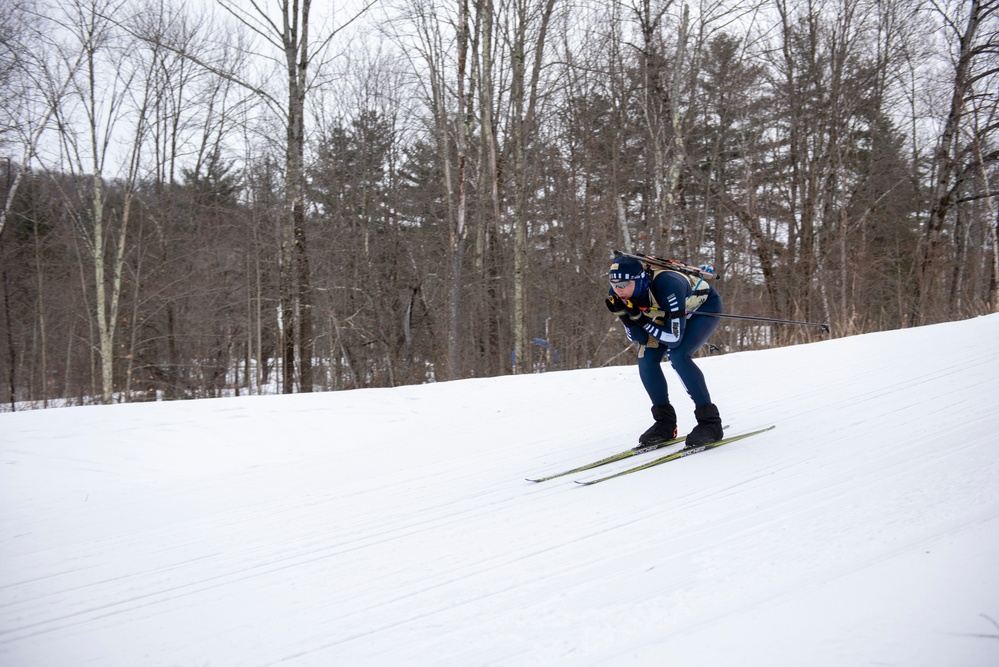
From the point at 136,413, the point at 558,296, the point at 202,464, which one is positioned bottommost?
the point at 202,464

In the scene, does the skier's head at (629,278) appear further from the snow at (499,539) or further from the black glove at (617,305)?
the snow at (499,539)

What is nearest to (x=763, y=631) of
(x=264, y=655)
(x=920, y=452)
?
(x=264, y=655)

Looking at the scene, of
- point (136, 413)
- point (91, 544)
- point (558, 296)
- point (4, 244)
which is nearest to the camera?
point (91, 544)

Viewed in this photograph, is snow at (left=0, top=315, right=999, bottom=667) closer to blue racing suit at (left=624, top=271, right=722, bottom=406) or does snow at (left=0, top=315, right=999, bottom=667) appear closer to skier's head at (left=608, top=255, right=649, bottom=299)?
blue racing suit at (left=624, top=271, right=722, bottom=406)

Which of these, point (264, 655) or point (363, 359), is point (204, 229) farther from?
point (264, 655)

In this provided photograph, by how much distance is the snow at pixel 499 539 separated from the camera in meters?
2.13

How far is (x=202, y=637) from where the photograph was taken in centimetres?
234

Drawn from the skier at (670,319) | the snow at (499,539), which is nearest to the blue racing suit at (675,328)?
the skier at (670,319)

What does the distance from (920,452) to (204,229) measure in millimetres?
22555

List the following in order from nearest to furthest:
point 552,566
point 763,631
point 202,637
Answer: point 763,631 → point 202,637 → point 552,566

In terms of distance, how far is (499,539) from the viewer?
3111mm

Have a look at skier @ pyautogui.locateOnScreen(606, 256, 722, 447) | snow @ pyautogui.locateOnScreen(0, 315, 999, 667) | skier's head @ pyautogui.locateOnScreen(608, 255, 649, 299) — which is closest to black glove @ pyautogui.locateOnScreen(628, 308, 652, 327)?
skier @ pyautogui.locateOnScreen(606, 256, 722, 447)

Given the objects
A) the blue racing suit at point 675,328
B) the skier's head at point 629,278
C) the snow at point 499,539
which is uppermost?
the skier's head at point 629,278

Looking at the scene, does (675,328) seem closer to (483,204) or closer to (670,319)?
(670,319)
